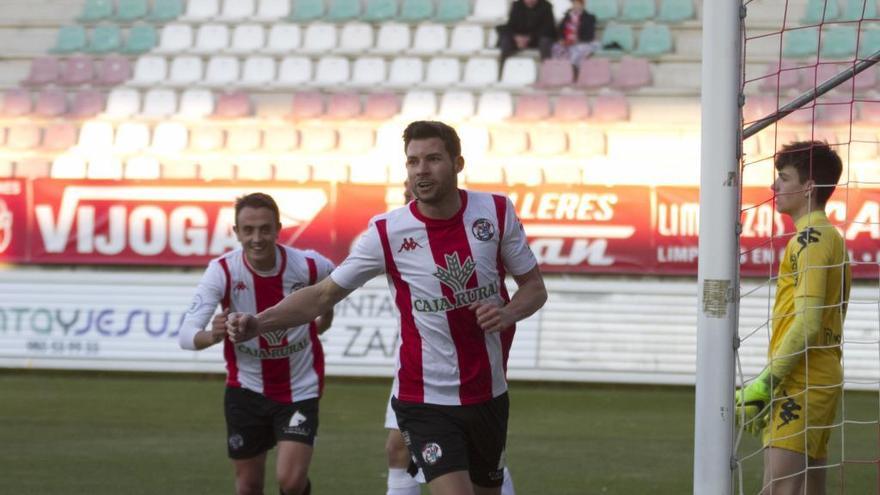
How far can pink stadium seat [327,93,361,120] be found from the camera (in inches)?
691

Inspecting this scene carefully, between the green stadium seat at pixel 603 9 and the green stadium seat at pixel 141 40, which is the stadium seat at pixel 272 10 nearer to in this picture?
the green stadium seat at pixel 141 40

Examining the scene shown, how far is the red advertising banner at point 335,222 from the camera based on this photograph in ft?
48.6

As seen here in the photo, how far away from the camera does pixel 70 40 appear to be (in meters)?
19.6

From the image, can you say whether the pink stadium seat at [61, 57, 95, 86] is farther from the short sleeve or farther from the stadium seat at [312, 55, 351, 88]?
the short sleeve

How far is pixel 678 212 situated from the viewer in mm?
14820

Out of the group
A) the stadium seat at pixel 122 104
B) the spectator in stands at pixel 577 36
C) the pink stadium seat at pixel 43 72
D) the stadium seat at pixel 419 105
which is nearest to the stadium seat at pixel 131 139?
the stadium seat at pixel 122 104

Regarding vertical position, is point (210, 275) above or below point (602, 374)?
above

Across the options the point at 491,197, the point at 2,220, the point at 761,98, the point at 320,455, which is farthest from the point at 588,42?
the point at 491,197

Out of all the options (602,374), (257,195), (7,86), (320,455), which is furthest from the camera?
(7,86)

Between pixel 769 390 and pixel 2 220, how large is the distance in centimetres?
1257

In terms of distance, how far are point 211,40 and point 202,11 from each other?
0.73 meters

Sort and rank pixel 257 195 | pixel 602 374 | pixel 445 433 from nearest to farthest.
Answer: pixel 445 433
pixel 257 195
pixel 602 374

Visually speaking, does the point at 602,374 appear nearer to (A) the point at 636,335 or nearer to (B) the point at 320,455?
(A) the point at 636,335

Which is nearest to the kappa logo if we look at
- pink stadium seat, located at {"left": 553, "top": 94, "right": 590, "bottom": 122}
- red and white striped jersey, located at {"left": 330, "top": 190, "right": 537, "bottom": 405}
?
red and white striped jersey, located at {"left": 330, "top": 190, "right": 537, "bottom": 405}
